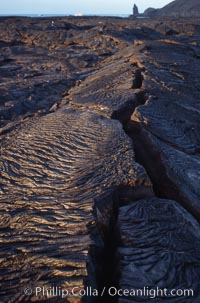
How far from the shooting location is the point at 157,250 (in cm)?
191

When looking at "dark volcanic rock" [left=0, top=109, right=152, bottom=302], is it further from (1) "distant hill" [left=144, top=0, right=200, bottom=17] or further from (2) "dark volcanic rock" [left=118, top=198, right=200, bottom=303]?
(1) "distant hill" [left=144, top=0, right=200, bottom=17]

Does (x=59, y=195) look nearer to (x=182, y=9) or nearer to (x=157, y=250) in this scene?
(x=157, y=250)

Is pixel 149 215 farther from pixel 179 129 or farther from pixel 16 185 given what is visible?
pixel 179 129

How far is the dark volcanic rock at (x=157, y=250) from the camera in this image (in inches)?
67.9

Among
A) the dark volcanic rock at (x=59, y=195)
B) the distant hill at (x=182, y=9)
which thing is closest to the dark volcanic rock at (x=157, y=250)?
the dark volcanic rock at (x=59, y=195)

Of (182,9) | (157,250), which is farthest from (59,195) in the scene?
(182,9)

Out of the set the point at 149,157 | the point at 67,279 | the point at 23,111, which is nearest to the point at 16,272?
the point at 67,279

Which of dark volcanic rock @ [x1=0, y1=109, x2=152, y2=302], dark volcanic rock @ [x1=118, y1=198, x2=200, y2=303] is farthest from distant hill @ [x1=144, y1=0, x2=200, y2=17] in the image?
dark volcanic rock @ [x1=118, y1=198, x2=200, y2=303]

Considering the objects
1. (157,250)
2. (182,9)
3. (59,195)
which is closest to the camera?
(157,250)

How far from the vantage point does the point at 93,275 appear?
175 cm

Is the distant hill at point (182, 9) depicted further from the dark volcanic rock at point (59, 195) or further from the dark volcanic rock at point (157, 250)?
the dark volcanic rock at point (157, 250)

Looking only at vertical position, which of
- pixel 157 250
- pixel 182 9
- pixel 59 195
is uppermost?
pixel 182 9

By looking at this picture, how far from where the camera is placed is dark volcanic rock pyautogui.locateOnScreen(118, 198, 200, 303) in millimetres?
1724

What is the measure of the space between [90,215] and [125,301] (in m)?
0.58
